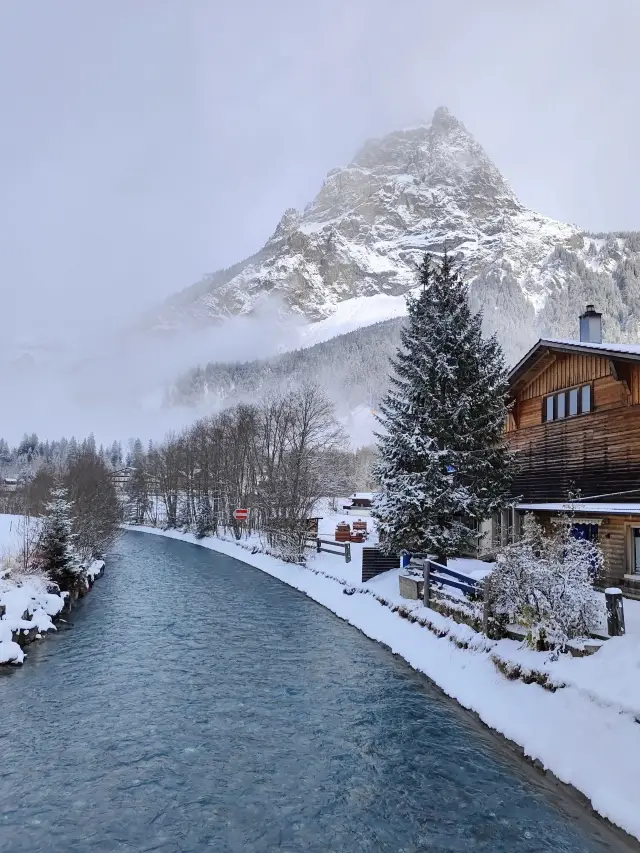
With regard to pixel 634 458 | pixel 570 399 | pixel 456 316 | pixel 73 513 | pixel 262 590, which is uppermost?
pixel 456 316

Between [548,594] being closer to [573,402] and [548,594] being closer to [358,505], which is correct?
[573,402]

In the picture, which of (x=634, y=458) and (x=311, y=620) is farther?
(x=311, y=620)

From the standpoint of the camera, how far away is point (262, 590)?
30.2m

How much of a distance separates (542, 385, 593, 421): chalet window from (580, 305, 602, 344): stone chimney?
2.97 m

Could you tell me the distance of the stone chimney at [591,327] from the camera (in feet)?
79.3

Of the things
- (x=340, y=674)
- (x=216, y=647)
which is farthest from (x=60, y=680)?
(x=340, y=674)

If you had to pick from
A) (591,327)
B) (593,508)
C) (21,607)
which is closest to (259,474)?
(21,607)

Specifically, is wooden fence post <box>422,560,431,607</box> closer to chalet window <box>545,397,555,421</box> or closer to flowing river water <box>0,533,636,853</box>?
flowing river water <box>0,533,636,853</box>

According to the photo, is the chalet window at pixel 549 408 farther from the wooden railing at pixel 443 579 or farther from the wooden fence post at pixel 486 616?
the wooden fence post at pixel 486 616

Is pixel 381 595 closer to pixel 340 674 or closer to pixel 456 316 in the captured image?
pixel 340 674

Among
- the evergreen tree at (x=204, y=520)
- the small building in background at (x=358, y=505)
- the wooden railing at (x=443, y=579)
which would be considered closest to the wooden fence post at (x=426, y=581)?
the wooden railing at (x=443, y=579)

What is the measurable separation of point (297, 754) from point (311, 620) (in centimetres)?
1201

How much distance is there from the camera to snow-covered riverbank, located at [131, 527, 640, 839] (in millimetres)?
9062

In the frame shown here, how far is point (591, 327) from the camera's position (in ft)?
79.7
